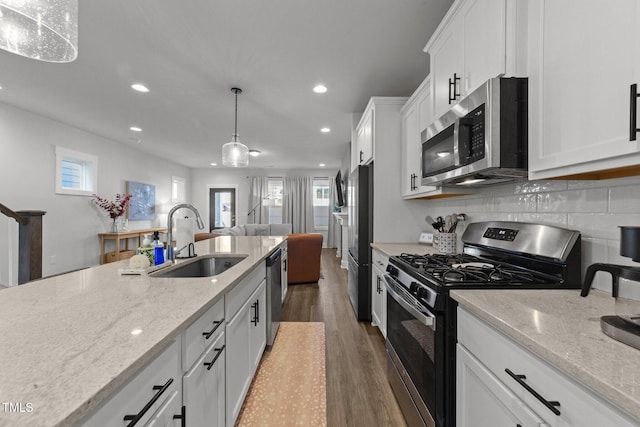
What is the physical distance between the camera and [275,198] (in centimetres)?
891

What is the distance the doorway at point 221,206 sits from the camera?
8977 millimetres

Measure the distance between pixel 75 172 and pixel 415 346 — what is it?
604 centimetres

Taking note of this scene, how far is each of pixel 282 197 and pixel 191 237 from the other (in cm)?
696

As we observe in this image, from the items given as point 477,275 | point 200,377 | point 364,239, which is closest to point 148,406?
point 200,377

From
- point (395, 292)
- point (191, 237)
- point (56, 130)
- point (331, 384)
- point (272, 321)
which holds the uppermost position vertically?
point (56, 130)

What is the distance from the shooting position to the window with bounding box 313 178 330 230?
29.3ft

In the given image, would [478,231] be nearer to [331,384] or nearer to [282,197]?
[331,384]

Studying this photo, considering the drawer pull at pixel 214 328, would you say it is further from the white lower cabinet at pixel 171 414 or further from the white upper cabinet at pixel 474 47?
the white upper cabinet at pixel 474 47

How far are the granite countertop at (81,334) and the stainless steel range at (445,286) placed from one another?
901 millimetres

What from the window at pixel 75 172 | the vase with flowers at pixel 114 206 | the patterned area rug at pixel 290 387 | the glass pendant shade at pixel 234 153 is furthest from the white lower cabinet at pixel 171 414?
the vase with flowers at pixel 114 206

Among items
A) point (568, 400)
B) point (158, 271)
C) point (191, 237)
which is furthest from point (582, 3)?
point (191, 237)

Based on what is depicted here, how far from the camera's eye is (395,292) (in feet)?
5.42

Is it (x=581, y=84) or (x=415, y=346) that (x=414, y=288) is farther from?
(x=581, y=84)

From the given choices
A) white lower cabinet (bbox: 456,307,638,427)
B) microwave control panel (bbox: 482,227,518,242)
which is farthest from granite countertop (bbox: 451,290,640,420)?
microwave control panel (bbox: 482,227,518,242)
